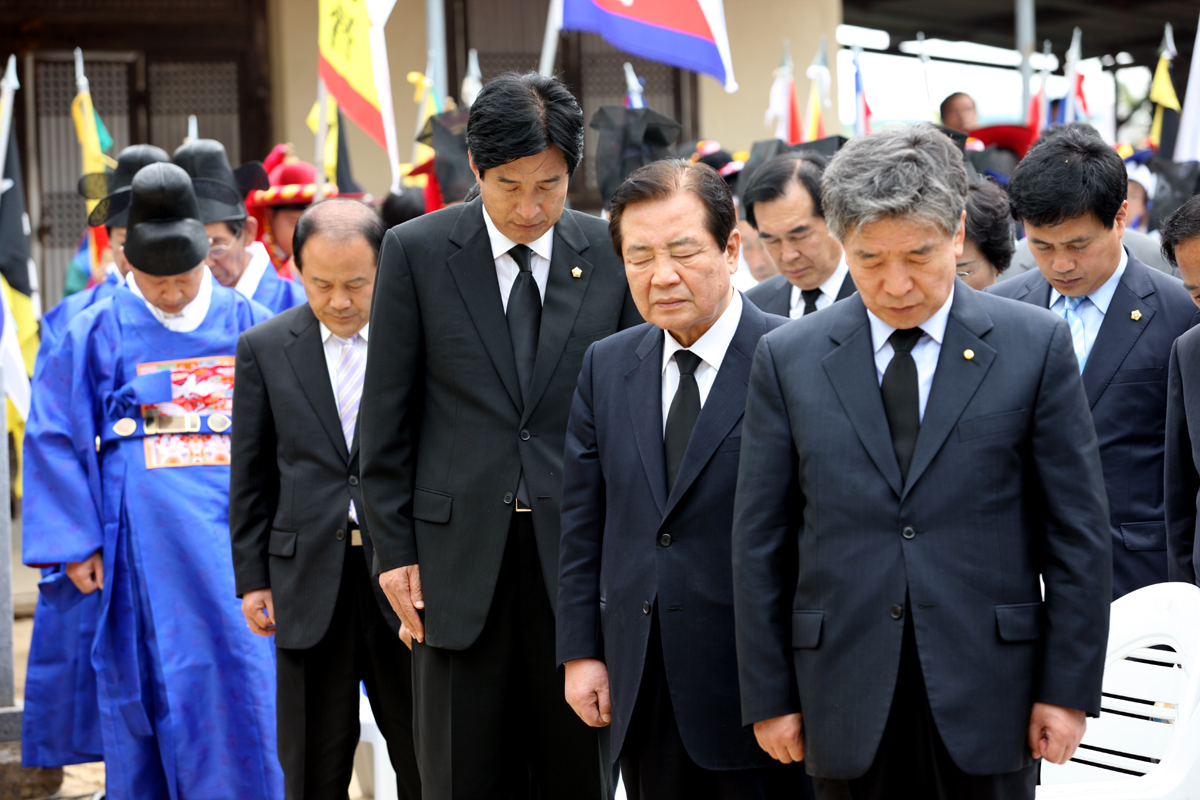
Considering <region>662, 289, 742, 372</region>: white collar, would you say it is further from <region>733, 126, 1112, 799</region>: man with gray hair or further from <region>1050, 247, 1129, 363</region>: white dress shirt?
<region>1050, 247, 1129, 363</region>: white dress shirt

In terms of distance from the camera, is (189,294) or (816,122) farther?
(816,122)

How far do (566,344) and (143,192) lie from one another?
199cm

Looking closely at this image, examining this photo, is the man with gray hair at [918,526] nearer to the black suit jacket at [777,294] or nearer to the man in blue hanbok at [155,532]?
the black suit jacket at [777,294]

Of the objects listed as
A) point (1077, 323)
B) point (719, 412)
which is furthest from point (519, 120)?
point (1077, 323)

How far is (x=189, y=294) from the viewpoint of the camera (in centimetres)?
409

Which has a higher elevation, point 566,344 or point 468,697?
point 566,344

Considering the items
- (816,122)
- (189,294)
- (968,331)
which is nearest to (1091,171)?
(968,331)

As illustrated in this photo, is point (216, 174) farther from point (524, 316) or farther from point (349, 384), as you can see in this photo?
point (524, 316)

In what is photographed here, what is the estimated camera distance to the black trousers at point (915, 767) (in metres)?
2.02

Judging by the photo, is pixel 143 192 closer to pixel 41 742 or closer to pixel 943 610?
pixel 41 742

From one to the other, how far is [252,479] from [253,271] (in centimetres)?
189

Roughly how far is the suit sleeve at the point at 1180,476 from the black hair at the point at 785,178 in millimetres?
1331

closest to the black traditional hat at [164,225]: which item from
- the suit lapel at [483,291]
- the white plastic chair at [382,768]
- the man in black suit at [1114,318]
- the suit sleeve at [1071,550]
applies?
the white plastic chair at [382,768]

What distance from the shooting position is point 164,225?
407 centimetres
